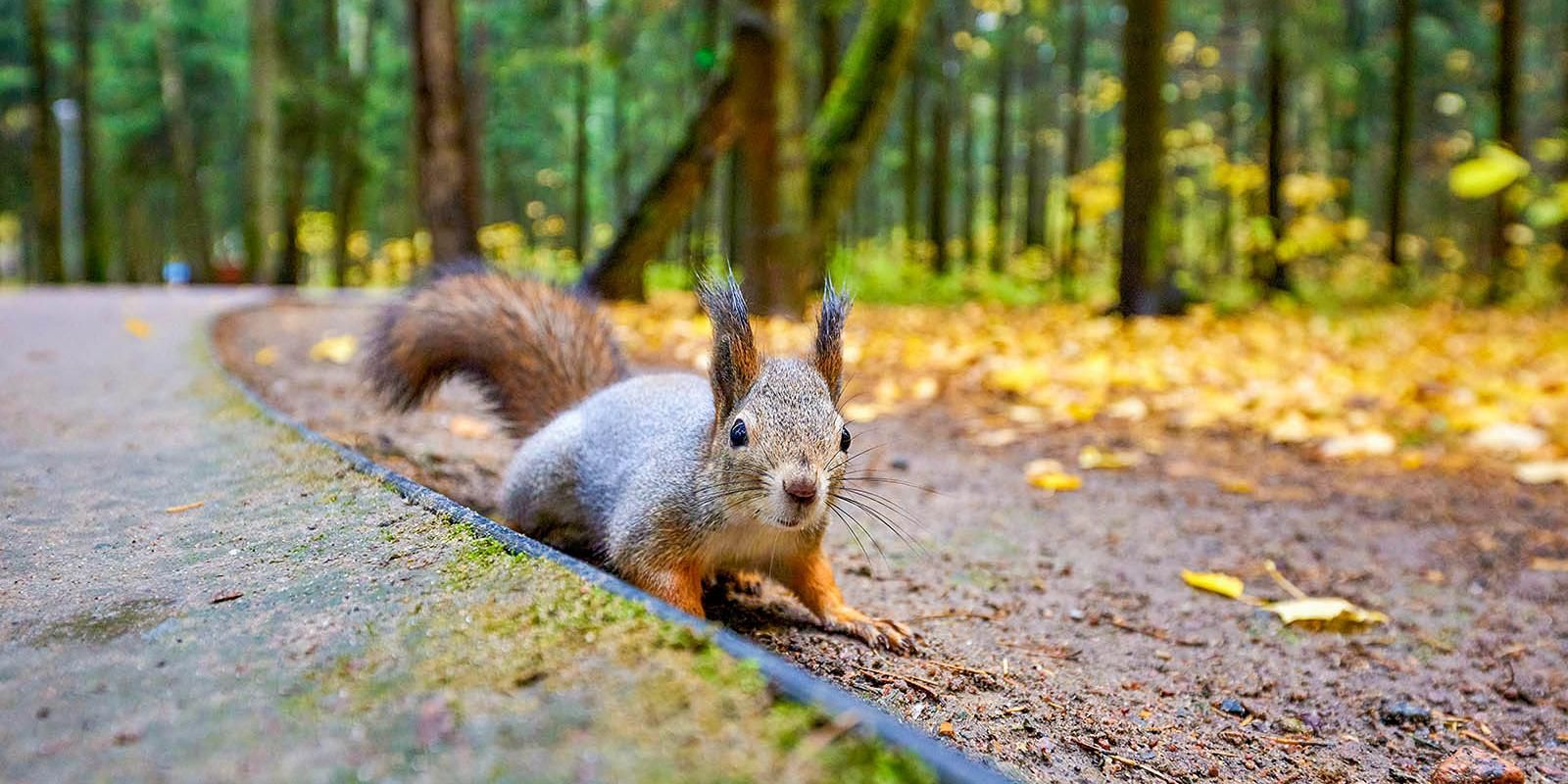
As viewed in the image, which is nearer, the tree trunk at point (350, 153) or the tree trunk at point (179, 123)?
the tree trunk at point (350, 153)

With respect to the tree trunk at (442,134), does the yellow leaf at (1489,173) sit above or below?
below

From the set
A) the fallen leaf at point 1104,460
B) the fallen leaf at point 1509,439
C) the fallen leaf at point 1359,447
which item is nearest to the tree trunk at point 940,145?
the fallen leaf at point 1509,439

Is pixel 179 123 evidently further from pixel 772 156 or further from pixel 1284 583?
pixel 1284 583

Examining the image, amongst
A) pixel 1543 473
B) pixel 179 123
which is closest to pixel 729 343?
pixel 1543 473

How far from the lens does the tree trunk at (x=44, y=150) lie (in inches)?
693

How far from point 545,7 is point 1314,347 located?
9039 millimetres

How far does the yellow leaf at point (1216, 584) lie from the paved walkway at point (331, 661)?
2.20 m

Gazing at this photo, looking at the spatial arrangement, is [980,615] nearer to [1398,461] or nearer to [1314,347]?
[1398,461]

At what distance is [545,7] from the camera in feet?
41.8

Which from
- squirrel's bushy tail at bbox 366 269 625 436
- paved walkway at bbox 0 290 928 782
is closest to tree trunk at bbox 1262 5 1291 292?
squirrel's bushy tail at bbox 366 269 625 436

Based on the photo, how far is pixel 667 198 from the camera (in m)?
10.3

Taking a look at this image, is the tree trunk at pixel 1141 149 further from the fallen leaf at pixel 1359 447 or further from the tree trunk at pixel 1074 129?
the tree trunk at pixel 1074 129

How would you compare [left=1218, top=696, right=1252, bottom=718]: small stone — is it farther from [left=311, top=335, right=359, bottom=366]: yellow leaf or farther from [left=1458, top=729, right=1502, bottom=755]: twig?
[left=311, top=335, right=359, bottom=366]: yellow leaf

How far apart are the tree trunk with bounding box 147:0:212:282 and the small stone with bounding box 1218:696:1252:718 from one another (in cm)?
2664
